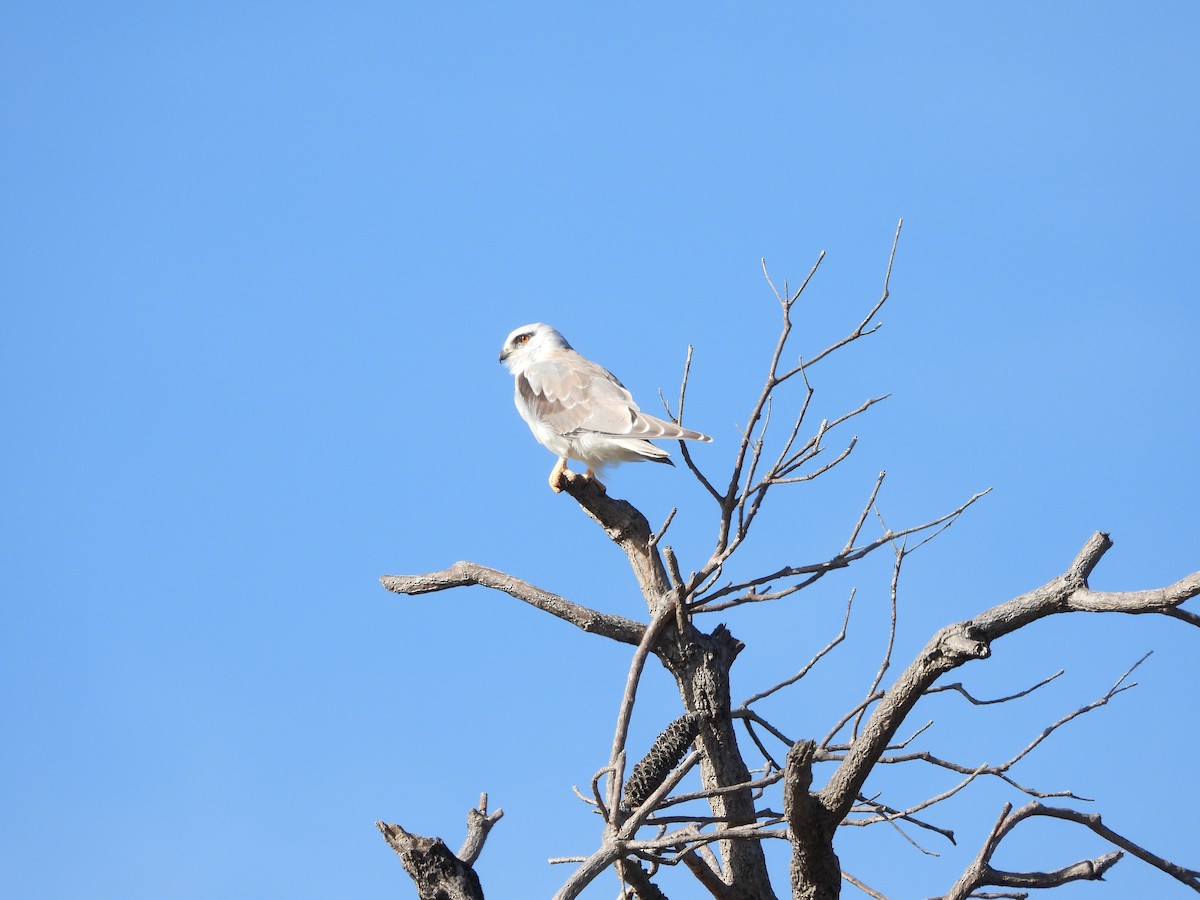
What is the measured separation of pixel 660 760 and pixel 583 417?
8.96ft

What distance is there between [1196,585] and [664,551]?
1950 mm

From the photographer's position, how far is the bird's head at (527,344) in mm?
8367

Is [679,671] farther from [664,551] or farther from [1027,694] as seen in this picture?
[1027,694]

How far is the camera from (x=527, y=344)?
338 inches

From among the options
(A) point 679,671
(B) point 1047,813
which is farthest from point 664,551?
(B) point 1047,813

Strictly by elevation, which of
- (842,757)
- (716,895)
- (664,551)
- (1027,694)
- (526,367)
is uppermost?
(526,367)

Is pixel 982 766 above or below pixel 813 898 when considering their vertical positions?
above

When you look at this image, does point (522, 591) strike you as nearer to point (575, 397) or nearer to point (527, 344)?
point (575, 397)

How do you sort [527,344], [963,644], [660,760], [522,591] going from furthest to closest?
[527,344] → [522,591] → [660,760] → [963,644]

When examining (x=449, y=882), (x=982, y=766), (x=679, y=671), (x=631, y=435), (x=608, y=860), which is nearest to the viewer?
(x=608, y=860)

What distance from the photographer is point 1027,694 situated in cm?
446

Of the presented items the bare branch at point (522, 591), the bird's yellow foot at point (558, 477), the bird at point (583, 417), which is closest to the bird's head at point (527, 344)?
the bird at point (583, 417)

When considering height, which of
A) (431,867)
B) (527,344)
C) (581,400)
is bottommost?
(431,867)

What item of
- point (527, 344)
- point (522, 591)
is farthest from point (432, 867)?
point (527, 344)
